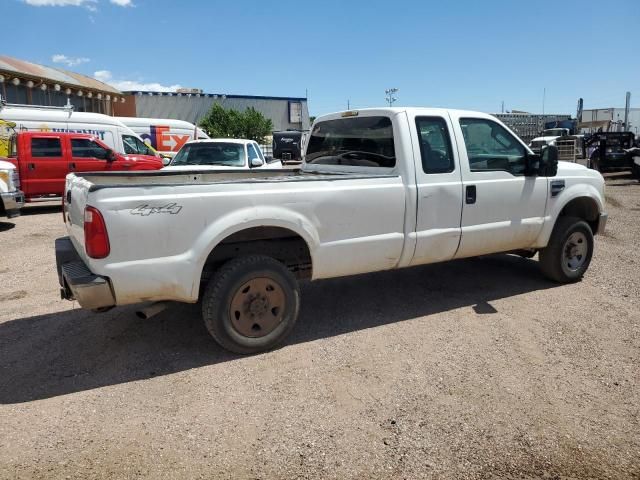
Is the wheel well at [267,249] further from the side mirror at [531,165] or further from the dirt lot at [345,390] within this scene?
the side mirror at [531,165]

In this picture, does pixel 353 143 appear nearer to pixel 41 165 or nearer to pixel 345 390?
pixel 345 390

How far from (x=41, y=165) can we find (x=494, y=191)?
11.4m

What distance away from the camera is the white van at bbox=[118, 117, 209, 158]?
21812mm

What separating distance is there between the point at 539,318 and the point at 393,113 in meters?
2.43

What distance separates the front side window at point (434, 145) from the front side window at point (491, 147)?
24cm

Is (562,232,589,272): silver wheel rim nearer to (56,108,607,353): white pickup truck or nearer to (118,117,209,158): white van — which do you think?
(56,108,607,353): white pickup truck

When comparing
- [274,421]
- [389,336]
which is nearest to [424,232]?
[389,336]

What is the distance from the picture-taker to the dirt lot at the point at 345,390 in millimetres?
2715

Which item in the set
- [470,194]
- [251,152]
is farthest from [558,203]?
[251,152]

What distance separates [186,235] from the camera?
3512 mm

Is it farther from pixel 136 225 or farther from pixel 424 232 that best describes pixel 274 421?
pixel 424 232

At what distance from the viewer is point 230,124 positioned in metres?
41.8

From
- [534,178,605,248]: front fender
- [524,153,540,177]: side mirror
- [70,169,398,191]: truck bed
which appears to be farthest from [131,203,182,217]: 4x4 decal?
[534,178,605,248]: front fender

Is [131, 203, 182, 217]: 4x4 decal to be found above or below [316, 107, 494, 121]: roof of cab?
below
